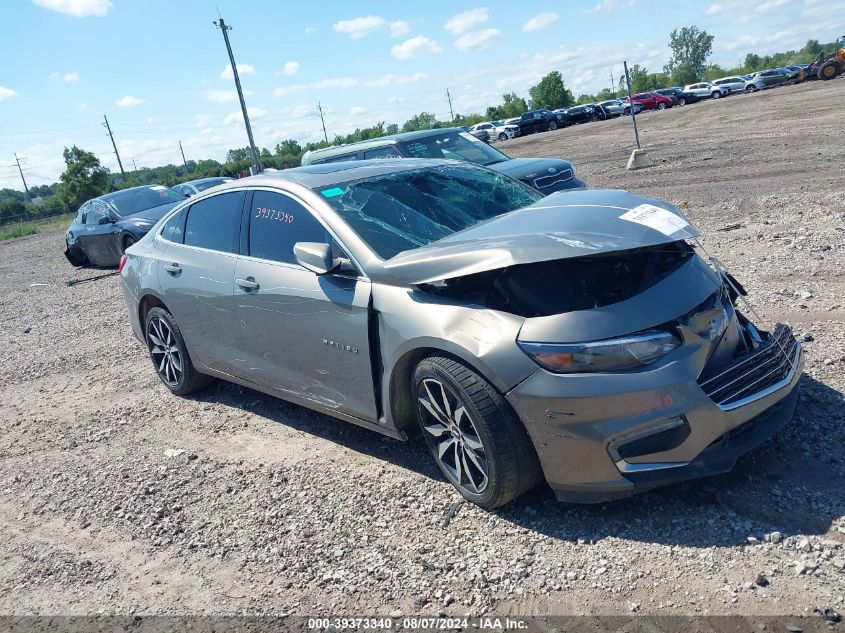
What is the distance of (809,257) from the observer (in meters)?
6.98

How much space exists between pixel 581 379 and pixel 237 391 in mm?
3730

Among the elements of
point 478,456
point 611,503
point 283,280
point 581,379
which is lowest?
point 611,503

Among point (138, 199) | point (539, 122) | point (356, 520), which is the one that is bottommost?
point (356, 520)

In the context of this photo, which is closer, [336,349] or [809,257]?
[336,349]

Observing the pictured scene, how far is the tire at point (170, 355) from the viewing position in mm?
5793

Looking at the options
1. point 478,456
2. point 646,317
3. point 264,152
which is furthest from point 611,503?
point 264,152

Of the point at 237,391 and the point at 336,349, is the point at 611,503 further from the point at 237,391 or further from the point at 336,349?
the point at 237,391

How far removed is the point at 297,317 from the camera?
14.3ft

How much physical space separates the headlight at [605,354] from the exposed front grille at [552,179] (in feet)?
22.5

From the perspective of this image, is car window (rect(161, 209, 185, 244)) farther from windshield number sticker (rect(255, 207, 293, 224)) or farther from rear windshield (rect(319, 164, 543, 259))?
rear windshield (rect(319, 164, 543, 259))

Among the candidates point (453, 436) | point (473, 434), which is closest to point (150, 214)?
point (453, 436)

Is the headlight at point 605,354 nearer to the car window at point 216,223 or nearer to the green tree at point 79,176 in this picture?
the car window at point 216,223

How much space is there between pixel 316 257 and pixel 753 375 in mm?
2349

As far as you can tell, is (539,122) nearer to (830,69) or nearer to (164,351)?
(830,69)
